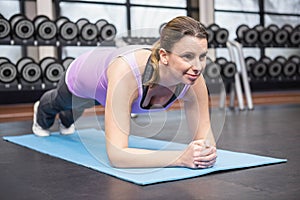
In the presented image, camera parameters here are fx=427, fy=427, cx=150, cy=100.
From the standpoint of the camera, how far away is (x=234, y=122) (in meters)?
2.84

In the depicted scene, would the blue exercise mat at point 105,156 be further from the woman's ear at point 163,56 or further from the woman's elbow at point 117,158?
the woman's ear at point 163,56

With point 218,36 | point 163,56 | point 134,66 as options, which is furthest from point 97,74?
point 218,36

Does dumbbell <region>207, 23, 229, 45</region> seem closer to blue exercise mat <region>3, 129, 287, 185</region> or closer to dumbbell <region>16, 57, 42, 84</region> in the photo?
dumbbell <region>16, 57, 42, 84</region>

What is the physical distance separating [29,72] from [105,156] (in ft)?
6.92

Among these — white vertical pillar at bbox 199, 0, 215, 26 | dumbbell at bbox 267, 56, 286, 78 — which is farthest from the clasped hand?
white vertical pillar at bbox 199, 0, 215, 26

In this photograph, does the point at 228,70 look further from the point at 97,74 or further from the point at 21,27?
the point at 97,74

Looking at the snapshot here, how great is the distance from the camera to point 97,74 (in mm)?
1566

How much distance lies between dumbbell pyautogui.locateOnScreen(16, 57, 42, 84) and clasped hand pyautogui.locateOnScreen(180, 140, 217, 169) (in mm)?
2454

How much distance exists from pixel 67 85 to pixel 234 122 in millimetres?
1371

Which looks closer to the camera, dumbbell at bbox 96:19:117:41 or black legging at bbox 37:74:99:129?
black legging at bbox 37:74:99:129

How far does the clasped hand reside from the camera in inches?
50.9

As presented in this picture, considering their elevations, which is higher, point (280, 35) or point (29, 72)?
point (280, 35)

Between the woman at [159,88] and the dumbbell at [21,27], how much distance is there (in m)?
2.12

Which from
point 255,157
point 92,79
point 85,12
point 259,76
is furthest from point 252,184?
point 85,12
